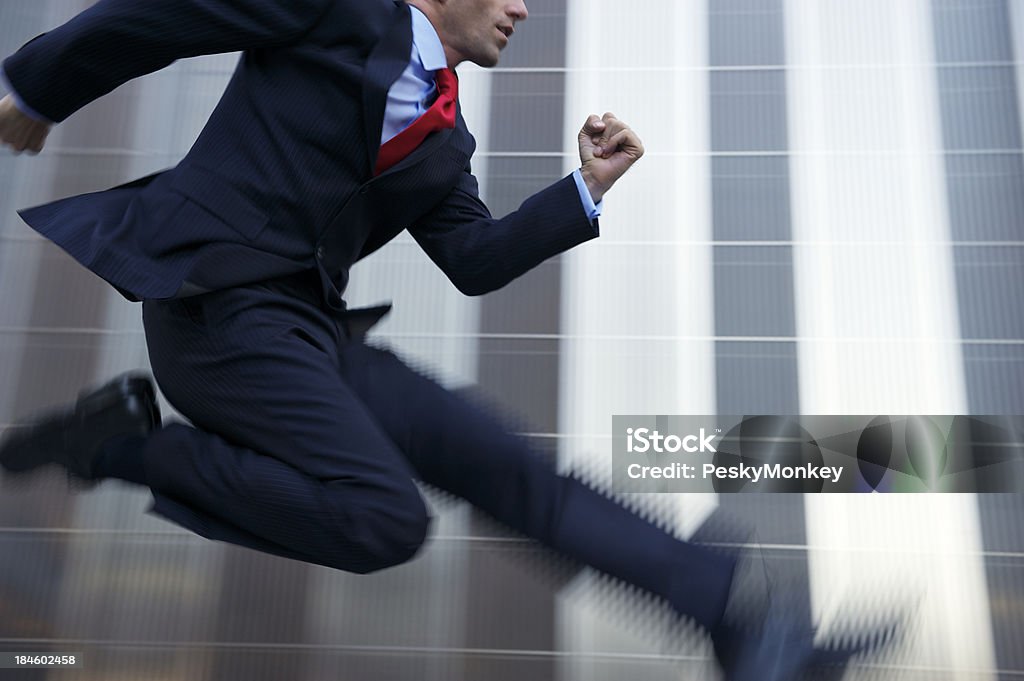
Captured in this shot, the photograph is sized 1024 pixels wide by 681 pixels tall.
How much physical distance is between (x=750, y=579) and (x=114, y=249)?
771 millimetres

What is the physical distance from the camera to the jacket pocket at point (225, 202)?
3.44ft

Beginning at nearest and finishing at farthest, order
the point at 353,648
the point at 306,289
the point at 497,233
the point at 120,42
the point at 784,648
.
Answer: the point at 784,648
the point at 120,42
the point at 306,289
the point at 497,233
the point at 353,648

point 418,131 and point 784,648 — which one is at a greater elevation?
point 418,131

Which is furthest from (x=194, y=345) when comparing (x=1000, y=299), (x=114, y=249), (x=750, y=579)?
(x=1000, y=299)

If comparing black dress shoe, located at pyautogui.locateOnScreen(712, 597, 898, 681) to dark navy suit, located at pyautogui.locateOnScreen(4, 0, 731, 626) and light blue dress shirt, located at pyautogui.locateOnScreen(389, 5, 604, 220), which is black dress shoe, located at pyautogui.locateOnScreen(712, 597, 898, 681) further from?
light blue dress shirt, located at pyautogui.locateOnScreen(389, 5, 604, 220)

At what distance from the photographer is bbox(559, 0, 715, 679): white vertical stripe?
3.05m

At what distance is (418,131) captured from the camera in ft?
3.72

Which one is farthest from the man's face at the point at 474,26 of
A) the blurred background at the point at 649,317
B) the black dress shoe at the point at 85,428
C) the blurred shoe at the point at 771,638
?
the blurred background at the point at 649,317

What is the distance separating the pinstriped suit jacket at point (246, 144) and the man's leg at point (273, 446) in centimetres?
6

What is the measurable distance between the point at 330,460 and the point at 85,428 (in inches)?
16.1

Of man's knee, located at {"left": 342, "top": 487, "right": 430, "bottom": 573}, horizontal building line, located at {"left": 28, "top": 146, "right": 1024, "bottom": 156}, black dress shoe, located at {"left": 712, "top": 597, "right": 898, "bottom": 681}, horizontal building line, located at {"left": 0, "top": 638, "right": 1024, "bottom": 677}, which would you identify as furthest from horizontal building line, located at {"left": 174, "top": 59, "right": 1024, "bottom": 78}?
black dress shoe, located at {"left": 712, "top": 597, "right": 898, "bottom": 681}

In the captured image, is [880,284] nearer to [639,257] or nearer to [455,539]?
[639,257]

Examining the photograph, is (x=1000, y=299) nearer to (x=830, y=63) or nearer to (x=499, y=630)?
(x=830, y=63)

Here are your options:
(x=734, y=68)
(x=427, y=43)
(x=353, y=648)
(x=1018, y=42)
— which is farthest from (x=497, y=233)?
(x=1018, y=42)
